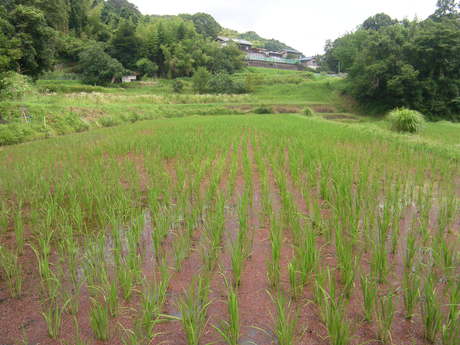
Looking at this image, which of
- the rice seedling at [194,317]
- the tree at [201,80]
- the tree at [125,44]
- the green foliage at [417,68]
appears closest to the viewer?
the rice seedling at [194,317]

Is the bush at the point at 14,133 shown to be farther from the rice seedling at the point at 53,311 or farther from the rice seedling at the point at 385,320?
the rice seedling at the point at 385,320

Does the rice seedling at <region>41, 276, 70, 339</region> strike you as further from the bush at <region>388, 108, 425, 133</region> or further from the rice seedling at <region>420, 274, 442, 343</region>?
the bush at <region>388, 108, 425, 133</region>

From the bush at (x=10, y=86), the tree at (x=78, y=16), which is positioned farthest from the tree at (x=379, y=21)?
the bush at (x=10, y=86)

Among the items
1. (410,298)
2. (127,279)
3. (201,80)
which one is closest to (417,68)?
(201,80)

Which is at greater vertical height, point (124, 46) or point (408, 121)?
point (124, 46)

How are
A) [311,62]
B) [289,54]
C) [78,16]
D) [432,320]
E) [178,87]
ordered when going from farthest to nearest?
[289,54] < [311,62] < [78,16] < [178,87] < [432,320]

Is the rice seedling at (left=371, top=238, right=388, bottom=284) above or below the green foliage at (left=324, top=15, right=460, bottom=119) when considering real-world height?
below

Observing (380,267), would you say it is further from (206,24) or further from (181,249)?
(206,24)

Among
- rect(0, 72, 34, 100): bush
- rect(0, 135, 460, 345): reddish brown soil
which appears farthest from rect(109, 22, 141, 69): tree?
rect(0, 135, 460, 345): reddish brown soil

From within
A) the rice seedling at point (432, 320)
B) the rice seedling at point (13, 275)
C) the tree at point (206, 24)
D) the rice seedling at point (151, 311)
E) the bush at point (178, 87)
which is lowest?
the rice seedling at point (13, 275)

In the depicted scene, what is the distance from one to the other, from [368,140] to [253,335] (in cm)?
761

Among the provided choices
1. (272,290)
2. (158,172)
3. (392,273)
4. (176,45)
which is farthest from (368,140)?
(176,45)

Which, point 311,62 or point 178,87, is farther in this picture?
point 311,62

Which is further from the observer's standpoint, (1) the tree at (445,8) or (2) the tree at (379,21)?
(2) the tree at (379,21)
